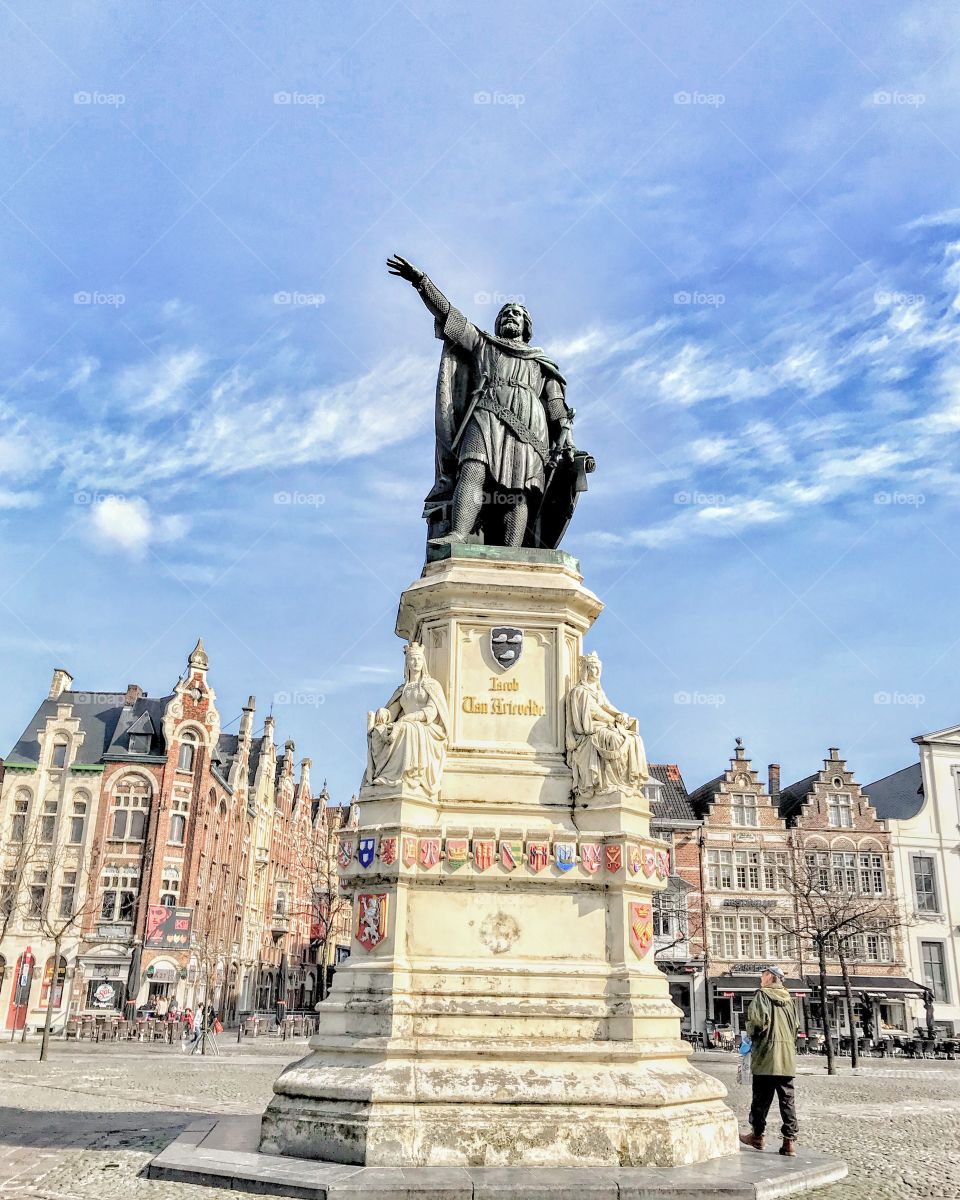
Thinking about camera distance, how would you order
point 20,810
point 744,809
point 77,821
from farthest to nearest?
point 744,809 < point 20,810 < point 77,821

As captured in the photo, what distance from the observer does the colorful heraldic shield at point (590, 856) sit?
31.8ft

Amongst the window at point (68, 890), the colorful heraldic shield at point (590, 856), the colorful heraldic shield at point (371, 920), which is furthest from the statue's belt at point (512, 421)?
the window at point (68, 890)

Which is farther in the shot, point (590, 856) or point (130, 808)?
point (130, 808)

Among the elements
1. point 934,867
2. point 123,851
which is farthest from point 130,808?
point 934,867

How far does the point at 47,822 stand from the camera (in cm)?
4941

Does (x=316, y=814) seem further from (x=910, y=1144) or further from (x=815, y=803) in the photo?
(x=910, y=1144)

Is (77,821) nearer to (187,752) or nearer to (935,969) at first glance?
(187,752)

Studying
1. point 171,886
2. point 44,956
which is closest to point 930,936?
point 171,886

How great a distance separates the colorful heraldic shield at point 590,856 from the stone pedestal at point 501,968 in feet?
0.04

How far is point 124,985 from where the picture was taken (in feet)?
152

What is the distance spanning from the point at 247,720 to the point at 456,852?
5313cm

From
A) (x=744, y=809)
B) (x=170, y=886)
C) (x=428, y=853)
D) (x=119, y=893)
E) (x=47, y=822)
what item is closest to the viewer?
(x=428, y=853)

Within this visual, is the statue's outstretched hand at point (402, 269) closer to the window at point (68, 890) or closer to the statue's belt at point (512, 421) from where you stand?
the statue's belt at point (512, 421)

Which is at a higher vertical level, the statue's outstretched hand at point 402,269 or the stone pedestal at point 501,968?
the statue's outstretched hand at point 402,269
